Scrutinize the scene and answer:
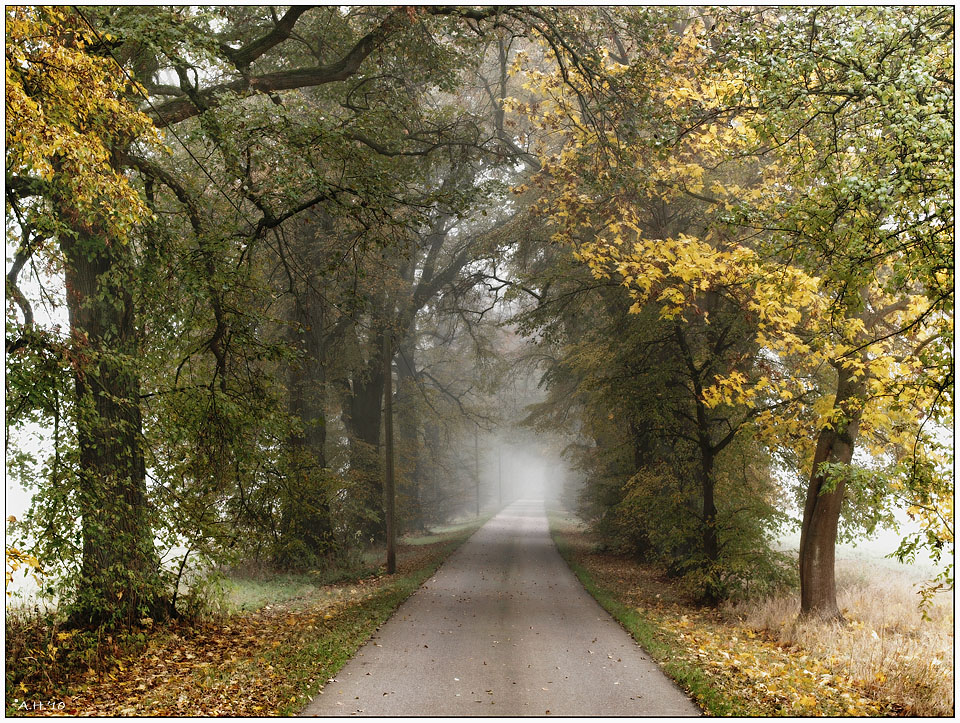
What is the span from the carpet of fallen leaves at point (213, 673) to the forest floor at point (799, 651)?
440cm

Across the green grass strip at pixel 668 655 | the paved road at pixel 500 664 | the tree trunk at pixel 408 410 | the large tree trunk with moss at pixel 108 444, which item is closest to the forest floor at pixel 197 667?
the paved road at pixel 500 664

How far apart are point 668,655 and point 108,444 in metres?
7.54

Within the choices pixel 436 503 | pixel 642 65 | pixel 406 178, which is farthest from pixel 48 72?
pixel 436 503

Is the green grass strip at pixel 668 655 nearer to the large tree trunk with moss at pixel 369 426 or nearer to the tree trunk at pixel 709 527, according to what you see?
the tree trunk at pixel 709 527

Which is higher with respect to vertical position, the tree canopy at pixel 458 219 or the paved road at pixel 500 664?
the tree canopy at pixel 458 219

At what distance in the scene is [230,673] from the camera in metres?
7.72

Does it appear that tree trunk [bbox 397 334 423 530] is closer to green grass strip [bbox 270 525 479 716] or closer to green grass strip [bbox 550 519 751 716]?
green grass strip [bbox 270 525 479 716]

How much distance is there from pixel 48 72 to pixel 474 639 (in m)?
→ 8.65

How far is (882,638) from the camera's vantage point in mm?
9703

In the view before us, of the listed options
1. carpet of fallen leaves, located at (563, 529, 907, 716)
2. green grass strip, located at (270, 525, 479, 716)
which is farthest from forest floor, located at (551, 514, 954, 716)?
green grass strip, located at (270, 525, 479, 716)

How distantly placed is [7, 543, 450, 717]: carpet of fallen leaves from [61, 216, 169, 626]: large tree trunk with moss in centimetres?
70

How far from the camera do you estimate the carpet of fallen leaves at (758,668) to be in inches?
264

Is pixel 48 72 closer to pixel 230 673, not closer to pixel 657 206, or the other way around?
pixel 230 673

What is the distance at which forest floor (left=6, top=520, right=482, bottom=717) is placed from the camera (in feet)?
22.0
